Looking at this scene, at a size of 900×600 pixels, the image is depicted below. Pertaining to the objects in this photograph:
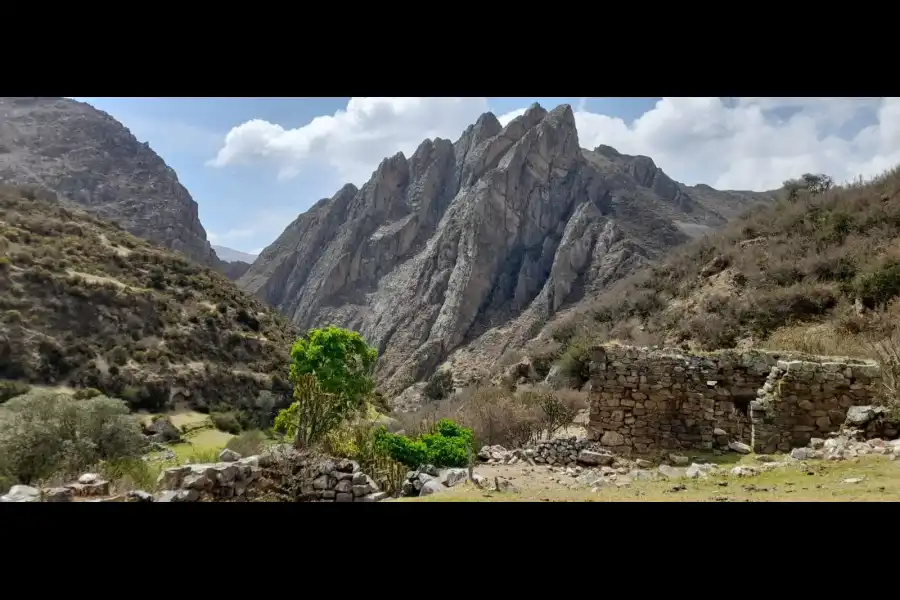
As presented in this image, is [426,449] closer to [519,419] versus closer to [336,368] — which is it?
[519,419]

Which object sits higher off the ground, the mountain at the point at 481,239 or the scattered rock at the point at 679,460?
the mountain at the point at 481,239

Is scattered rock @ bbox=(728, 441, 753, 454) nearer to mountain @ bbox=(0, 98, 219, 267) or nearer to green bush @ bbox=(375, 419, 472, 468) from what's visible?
green bush @ bbox=(375, 419, 472, 468)

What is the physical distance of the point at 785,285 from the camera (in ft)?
61.4

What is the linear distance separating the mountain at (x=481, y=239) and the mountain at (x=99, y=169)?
604 inches

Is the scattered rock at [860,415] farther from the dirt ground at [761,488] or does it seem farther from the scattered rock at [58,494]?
the scattered rock at [58,494]

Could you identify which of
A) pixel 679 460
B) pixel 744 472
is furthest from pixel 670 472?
pixel 679 460

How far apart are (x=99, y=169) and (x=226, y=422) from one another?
58.7 meters

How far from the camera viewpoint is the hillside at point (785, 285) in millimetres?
14586

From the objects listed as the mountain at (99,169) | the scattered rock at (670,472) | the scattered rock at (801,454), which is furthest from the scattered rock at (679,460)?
the mountain at (99,169)

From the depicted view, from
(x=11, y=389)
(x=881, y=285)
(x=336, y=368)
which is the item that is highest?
(x=881, y=285)

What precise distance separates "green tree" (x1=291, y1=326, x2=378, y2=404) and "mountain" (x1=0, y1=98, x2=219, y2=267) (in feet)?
167

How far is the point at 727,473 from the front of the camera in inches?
279
